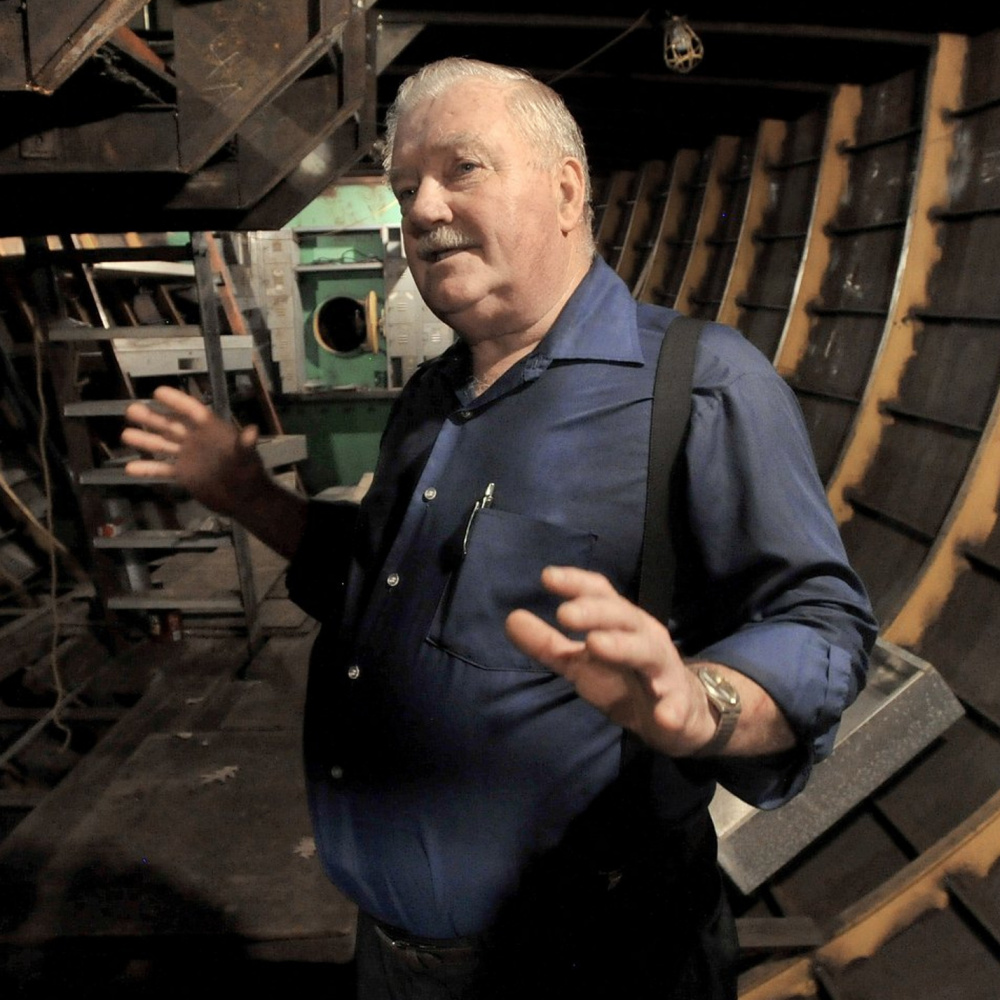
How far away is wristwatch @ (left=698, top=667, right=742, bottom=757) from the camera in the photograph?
0.95 metres

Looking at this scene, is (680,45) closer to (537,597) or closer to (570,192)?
(570,192)

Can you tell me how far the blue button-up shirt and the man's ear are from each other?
4.5 inches

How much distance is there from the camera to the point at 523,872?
1347 mm

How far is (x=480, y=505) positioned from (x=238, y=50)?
1917 mm

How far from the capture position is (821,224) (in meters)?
4.98

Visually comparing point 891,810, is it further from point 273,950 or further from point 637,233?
point 637,233

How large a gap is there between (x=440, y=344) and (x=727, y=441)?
875cm

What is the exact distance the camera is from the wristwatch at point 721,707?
37.4 inches

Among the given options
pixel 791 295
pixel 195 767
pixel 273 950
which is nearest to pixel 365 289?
pixel 791 295

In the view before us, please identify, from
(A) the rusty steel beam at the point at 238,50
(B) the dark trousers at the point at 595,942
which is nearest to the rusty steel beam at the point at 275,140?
(A) the rusty steel beam at the point at 238,50

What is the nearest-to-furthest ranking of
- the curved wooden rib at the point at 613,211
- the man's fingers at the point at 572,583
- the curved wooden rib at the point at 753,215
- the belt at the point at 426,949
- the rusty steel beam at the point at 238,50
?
the man's fingers at the point at 572,583, the belt at the point at 426,949, the rusty steel beam at the point at 238,50, the curved wooden rib at the point at 753,215, the curved wooden rib at the point at 613,211

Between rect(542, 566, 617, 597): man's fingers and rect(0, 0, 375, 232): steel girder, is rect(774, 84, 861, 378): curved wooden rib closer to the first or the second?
rect(0, 0, 375, 232): steel girder

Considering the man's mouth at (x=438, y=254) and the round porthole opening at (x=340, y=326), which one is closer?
the man's mouth at (x=438, y=254)

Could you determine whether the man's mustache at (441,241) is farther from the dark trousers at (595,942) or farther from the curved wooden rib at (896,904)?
the curved wooden rib at (896,904)
